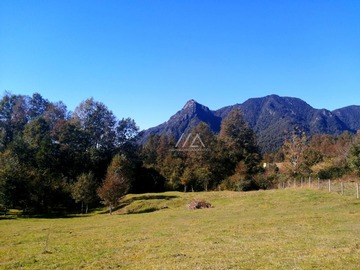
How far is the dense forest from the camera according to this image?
164 feet

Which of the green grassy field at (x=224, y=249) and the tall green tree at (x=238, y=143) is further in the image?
the tall green tree at (x=238, y=143)

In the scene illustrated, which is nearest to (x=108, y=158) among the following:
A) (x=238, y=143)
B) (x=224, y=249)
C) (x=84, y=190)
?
(x=84, y=190)

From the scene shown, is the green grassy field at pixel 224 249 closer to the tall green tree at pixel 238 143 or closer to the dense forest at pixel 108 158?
the dense forest at pixel 108 158

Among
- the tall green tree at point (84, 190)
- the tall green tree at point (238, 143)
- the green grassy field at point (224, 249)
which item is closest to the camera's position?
the green grassy field at point (224, 249)

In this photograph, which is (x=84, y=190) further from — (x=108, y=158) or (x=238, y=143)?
(x=238, y=143)

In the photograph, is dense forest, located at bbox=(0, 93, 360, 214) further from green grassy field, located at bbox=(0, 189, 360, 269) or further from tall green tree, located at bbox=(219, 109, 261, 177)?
green grassy field, located at bbox=(0, 189, 360, 269)

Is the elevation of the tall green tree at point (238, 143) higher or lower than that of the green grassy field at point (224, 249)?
higher

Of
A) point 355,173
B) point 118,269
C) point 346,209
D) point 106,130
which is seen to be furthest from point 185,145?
point 118,269

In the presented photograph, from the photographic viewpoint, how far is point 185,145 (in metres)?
81.8

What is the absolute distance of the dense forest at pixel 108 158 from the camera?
4988cm

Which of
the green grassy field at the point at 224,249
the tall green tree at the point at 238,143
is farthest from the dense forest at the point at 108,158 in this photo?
the green grassy field at the point at 224,249

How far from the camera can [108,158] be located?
67438 mm

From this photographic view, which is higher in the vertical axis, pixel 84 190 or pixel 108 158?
pixel 108 158

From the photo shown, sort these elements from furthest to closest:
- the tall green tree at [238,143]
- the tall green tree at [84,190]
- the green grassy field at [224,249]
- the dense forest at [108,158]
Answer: the tall green tree at [238,143], the dense forest at [108,158], the tall green tree at [84,190], the green grassy field at [224,249]
